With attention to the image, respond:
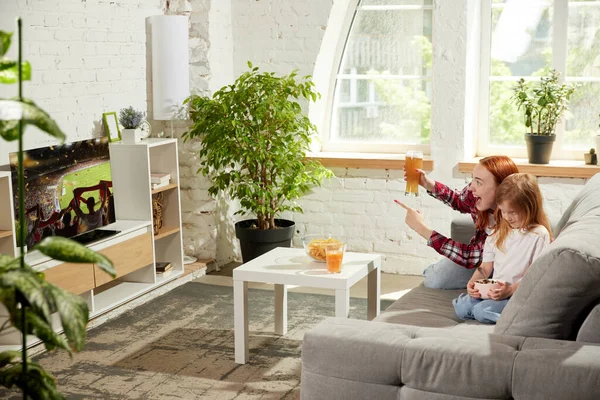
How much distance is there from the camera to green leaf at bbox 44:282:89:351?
1407 mm

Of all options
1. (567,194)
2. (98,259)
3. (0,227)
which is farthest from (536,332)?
(567,194)

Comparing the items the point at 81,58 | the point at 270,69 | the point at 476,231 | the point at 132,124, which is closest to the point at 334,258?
the point at 476,231

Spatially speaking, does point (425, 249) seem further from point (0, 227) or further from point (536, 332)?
point (536, 332)

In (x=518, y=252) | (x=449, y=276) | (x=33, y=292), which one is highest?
(x=33, y=292)

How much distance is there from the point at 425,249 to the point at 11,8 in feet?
10.1

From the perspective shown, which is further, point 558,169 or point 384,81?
point 384,81

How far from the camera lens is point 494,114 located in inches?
226

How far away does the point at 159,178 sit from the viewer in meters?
5.25

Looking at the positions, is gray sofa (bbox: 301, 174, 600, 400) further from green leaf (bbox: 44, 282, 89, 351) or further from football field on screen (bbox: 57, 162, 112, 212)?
football field on screen (bbox: 57, 162, 112, 212)

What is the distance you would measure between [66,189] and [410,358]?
276 cm

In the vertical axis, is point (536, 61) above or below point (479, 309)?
above

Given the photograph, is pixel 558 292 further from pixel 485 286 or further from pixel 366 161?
pixel 366 161

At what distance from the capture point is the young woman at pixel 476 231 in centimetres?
338

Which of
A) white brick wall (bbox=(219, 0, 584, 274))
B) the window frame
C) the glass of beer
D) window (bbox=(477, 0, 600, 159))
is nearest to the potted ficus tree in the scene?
white brick wall (bbox=(219, 0, 584, 274))
